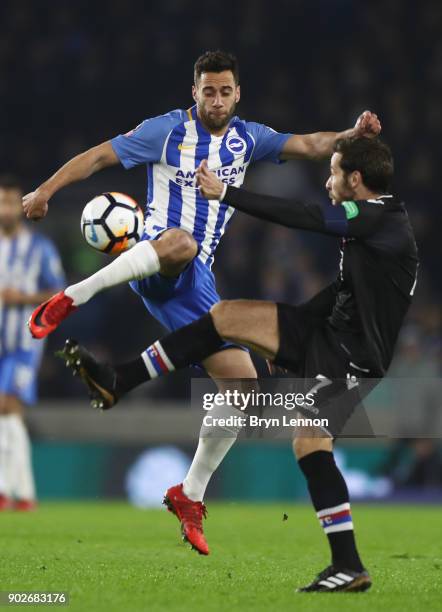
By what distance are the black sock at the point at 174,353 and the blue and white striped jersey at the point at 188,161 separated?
1.13 m

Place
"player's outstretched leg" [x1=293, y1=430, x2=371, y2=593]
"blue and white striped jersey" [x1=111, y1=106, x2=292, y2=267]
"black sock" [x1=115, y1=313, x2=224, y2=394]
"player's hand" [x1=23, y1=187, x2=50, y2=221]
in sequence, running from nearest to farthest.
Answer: "player's outstretched leg" [x1=293, y1=430, x2=371, y2=593] < "black sock" [x1=115, y1=313, x2=224, y2=394] < "player's hand" [x1=23, y1=187, x2=50, y2=221] < "blue and white striped jersey" [x1=111, y1=106, x2=292, y2=267]

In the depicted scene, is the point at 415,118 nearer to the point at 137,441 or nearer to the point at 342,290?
the point at 137,441

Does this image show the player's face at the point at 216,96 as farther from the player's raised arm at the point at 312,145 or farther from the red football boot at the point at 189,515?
the red football boot at the point at 189,515

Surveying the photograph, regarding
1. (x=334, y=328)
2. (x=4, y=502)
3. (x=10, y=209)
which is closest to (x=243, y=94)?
(x=10, y=209)

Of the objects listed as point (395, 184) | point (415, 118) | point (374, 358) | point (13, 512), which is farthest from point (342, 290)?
point (415, 118)

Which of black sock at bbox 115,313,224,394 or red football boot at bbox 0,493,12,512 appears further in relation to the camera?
red football boot at bbox 0,493,12,512

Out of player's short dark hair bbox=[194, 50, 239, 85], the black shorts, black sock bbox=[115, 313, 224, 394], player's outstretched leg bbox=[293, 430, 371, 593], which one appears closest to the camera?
player's outstretched leg bbox=[293, 430, 371, 593]

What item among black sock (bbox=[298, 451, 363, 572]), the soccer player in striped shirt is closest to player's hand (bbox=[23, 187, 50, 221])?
the soccer player in striped shirt

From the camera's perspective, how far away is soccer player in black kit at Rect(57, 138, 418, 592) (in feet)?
15.1

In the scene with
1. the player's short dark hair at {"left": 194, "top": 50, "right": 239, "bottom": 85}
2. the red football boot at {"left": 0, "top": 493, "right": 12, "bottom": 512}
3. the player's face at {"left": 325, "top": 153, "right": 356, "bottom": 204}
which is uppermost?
the player's short dark hair at {"left": 194, "top": 50, "right": 239, "bottom": 85}

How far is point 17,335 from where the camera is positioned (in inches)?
372

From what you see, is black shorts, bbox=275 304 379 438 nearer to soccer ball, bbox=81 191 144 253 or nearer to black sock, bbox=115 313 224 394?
black sock, bbox=115 313 224 394

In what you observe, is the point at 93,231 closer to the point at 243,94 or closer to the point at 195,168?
the point at 195,168

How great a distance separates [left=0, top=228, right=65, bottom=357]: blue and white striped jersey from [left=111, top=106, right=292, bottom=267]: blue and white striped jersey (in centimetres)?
350
